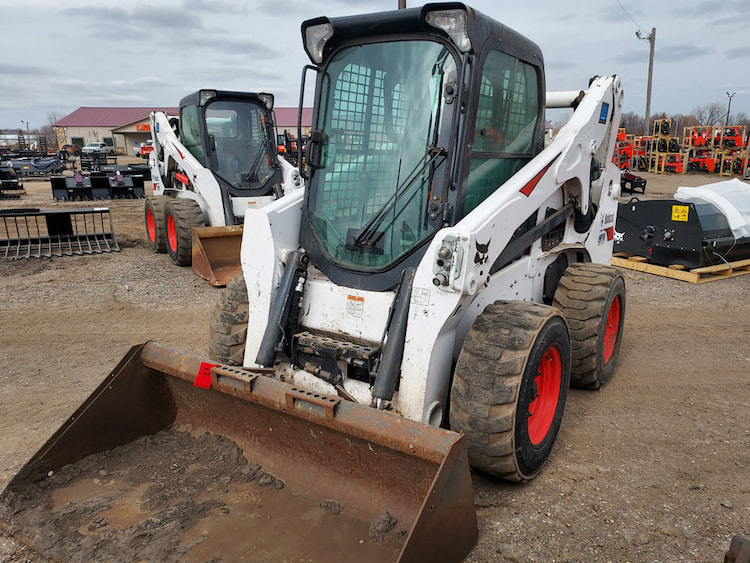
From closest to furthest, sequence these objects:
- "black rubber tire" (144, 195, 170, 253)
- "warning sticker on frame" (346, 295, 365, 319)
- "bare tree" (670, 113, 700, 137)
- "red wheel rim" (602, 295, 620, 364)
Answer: "warning sticker on frame" (346, 295, 365, 319) → "red wheel rim" (602, 295, 620, 364) → "black rubber tire" (144, 195, 170, 253) → "bare tree" (670, 113, 700, 137)

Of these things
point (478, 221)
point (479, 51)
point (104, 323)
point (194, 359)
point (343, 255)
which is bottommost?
point (104, 323)

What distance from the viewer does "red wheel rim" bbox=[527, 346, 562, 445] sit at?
3.35m

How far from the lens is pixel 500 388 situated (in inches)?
111

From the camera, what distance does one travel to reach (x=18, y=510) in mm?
2693

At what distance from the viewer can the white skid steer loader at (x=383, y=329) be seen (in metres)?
2.61

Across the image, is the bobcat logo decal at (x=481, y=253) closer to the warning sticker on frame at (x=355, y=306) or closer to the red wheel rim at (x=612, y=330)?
the warning sticker on frame at (x=355, y=306)

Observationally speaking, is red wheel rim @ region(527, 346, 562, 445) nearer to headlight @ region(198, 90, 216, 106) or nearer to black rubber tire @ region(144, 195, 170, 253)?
headlight @ region(198, 90, 216, 106)

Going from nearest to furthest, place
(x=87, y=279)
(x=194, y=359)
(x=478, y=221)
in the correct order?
(x=478, y=221)
(x=194, y=359)
(x=87, y=279)

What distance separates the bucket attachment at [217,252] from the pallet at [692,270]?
221 inches

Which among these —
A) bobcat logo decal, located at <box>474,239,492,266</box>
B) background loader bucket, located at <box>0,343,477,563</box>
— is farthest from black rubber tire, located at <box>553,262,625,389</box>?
background loader bucket, located at <box>0,343,477,563</box>

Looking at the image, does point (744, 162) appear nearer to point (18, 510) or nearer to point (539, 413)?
point (539, 413)

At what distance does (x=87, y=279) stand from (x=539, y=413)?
21.5 ft

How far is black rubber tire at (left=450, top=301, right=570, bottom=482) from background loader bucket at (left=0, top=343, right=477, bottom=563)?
44 cm

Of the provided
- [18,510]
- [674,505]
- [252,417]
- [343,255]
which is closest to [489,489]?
[674,505]
